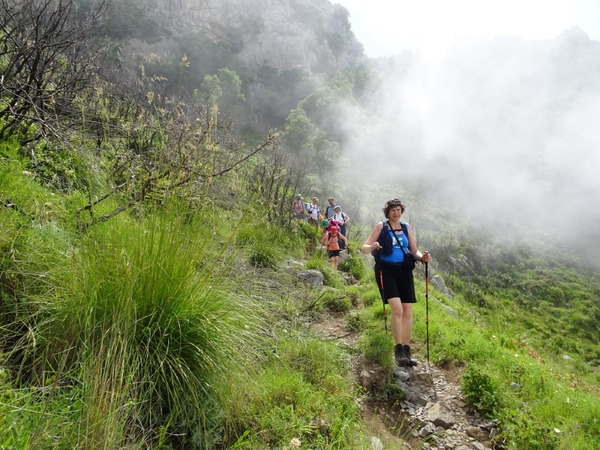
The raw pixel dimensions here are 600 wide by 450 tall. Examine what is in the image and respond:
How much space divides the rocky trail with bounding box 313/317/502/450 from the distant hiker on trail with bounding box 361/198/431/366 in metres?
0.35

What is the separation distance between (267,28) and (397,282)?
99128mm

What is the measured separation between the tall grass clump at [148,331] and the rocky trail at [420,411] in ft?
4.60

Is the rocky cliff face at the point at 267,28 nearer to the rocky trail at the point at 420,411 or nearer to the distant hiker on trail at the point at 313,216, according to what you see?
the distant hiker on trail at the point at 313,216

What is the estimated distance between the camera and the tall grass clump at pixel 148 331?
5.91ft

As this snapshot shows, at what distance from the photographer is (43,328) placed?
198cm

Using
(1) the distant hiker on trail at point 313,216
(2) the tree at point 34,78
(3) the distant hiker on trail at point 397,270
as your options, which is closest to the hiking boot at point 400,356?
(3) the distant hiker on trail at point 397,270

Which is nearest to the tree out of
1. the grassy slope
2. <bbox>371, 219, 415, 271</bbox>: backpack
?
the grassy slope

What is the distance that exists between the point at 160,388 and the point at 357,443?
1.44m

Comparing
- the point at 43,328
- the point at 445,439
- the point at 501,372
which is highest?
the point at 43,328

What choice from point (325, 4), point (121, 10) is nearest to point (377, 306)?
point (121, 10)

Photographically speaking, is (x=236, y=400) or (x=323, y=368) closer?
(x=236, y=400)

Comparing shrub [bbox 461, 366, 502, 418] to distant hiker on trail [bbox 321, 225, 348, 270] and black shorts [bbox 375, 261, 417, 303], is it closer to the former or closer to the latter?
black shorts [bbox 375, 261, 417, 303]

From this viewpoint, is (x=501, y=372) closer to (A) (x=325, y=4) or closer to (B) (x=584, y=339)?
(B) (x=584, y=339)

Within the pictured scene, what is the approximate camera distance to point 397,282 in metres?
4.66
